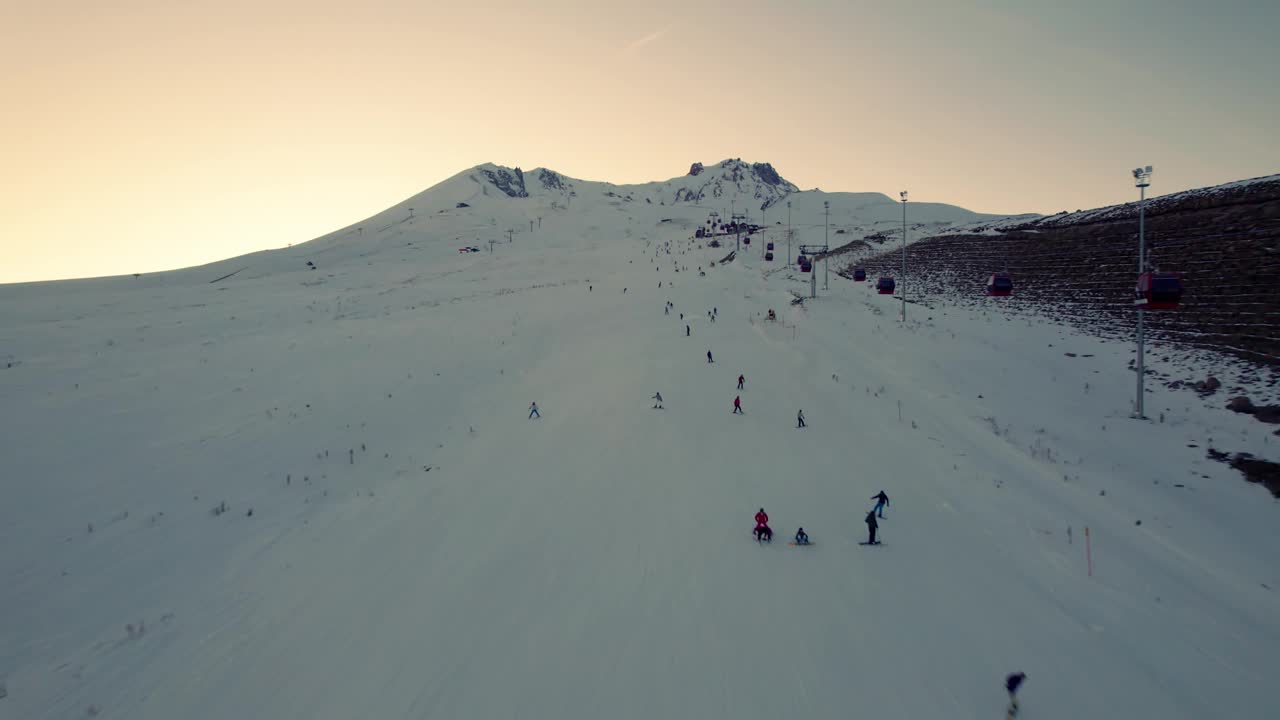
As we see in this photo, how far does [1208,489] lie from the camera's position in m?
18.1

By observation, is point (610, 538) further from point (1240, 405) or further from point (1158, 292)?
point (1240, 405)

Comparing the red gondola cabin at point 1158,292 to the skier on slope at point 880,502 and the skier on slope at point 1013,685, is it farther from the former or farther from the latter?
the skier on slope at point 1013,685

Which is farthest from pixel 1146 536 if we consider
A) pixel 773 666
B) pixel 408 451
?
pixel 408 451

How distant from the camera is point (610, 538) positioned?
14.8m

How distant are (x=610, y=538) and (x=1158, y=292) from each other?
26.3m

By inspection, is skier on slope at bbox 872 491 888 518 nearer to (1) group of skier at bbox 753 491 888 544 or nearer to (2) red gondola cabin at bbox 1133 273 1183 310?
(1) group of skier at bbox 753 491 888 544

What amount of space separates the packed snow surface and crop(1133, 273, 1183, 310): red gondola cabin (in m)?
4.68

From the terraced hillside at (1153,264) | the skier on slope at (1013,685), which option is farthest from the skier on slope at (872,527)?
the terraced hillside at (1153,264)

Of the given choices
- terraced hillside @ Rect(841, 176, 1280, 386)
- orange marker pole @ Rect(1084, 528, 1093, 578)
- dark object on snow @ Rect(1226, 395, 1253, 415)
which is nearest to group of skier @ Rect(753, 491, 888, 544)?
orange marker pole @ Rect(1084, 528, 1093, 578)

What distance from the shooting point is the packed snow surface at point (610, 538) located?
388 inches

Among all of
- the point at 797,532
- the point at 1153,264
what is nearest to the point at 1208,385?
the point at 1153,264

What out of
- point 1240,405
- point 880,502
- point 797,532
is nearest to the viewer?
point 797,532

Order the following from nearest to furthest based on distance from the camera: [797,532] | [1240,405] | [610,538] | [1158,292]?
[797,532] → [610,538] → [1240,405] → [1158,292]

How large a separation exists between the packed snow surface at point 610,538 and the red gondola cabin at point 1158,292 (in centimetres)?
468
